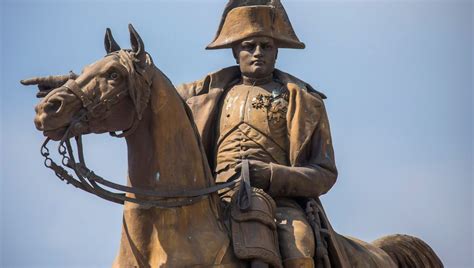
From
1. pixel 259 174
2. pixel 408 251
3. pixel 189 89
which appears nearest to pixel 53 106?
pixel 259 174

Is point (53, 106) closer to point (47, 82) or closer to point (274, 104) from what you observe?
point (47, 82)

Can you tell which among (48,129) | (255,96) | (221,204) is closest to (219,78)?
(255,96)

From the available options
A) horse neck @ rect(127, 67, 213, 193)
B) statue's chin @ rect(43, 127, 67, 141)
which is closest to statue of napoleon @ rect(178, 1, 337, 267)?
horse neck @ rect(127, 67, 213, 193)

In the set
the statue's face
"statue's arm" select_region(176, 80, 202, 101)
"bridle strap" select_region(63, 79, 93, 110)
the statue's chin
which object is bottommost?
"statue's arm" select_region(176, 80, 202, 101)

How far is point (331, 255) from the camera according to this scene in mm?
17516

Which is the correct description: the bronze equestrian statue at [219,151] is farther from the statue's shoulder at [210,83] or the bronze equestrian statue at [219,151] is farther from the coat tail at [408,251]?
the coat tail at [408,251]

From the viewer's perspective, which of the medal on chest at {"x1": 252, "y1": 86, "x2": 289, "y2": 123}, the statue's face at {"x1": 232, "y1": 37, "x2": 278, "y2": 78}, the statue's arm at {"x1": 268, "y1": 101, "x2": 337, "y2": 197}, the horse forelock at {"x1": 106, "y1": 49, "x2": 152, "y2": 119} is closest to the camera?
the horse forelock at {"x1": 106, "y1": 49, "x2": 152, "y2": 119}

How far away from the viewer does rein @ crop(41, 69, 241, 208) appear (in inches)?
617

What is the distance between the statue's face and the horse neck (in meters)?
2.39

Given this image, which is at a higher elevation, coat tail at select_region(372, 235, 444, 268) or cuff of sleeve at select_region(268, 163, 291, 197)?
cuff of sleeve at select_region(268, 163, 291, 197)

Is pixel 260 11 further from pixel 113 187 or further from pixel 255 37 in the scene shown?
pixel 113 187

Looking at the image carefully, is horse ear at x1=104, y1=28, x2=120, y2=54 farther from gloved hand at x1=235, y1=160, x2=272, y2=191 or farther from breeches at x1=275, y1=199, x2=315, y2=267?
breeches at x1=275, y1=199, x2=315, y2=267

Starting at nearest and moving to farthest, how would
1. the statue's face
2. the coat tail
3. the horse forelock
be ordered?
the horse forelock
the statue's face
the coat tail

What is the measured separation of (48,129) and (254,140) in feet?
10.1
